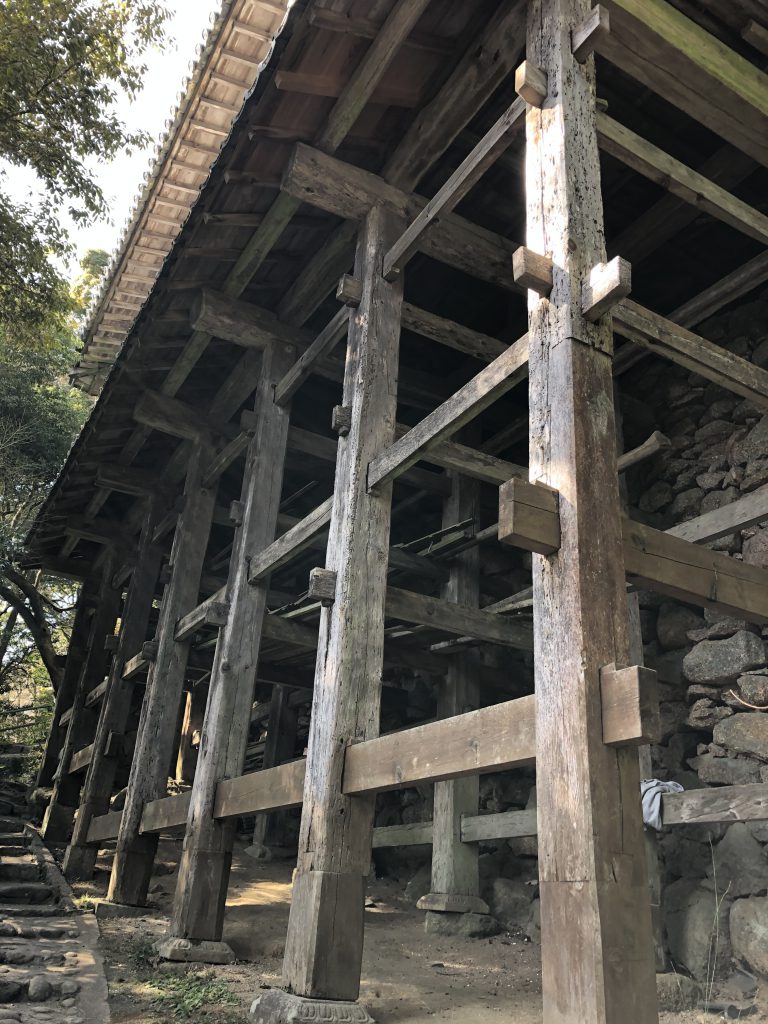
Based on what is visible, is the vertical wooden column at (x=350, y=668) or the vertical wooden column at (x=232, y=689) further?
the vertical wooden column at (x=232, y=689)

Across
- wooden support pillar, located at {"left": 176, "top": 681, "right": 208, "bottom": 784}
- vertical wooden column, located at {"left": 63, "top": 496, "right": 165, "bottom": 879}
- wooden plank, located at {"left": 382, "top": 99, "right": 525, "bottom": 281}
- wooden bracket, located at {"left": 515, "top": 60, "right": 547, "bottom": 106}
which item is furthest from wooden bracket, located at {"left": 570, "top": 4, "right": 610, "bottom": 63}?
wooden support pillar, located at {"left": 176, "top": 681, "right": 208, "bottom": 784}

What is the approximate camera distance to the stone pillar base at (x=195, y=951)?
5262 millimetres

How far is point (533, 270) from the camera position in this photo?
346 centimetres

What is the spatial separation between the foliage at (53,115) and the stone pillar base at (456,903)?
7.26m

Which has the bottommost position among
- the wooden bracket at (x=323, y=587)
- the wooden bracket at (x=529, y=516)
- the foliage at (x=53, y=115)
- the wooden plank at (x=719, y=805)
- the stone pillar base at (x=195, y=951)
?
the stone pillar base at (x=195, y=951)

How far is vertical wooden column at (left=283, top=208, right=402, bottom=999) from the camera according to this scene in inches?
153

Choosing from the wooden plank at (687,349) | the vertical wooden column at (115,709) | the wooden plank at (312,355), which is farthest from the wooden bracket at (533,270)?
the vertical wooden column at (115,709)

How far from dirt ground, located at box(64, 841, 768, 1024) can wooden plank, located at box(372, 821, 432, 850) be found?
0.64 metres

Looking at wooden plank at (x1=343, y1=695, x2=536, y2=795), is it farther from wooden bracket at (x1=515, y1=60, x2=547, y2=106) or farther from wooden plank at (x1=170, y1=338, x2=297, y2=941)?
wooden bracket at (x1=515, y1=60, x2=547, y2=106)

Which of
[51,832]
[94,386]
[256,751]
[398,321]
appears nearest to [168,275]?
[398,321]

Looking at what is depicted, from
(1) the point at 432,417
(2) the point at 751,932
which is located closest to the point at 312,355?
(1) the point at 432,417

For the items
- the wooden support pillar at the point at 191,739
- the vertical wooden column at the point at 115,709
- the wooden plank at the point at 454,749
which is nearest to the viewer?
the wooden plank at the point at 454,749

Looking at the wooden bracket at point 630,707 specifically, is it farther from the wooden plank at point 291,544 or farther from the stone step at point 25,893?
the stone step at point 25,893

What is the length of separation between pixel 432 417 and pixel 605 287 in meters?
1.29
